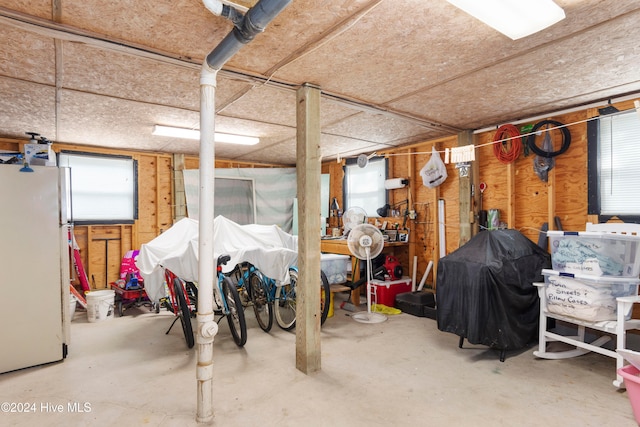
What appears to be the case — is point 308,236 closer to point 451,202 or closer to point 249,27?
point 249,27

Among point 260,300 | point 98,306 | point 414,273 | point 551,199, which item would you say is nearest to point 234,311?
point 260,300

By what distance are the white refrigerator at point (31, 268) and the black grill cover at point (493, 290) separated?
11.7ft

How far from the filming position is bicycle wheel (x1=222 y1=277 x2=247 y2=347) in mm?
3312

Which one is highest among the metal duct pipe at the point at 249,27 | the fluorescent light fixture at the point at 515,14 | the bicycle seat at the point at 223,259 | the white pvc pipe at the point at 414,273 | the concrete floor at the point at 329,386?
the fluorescent light fixture at the point at 515,14

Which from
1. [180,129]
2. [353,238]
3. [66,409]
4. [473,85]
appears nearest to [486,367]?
[353,238]

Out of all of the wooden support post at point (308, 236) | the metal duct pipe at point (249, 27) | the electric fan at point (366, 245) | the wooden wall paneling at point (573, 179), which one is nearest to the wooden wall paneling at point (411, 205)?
the electric fan at point (366, 245)

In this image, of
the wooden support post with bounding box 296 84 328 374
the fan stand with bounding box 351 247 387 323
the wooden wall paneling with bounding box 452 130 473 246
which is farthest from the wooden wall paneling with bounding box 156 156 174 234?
the wooden wall paneling with bounding box 452 130 473 246

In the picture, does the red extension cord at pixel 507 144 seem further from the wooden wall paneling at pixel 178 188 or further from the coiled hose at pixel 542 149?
the wooden wall paneling at pixel 178 188

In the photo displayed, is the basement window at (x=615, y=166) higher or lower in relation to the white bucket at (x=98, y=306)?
higher

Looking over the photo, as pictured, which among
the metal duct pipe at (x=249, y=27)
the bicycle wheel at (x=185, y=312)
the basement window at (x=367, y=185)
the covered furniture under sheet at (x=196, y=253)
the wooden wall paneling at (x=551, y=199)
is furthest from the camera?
the basement window at (x=367, y=185)

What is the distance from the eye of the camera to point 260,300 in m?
3.95

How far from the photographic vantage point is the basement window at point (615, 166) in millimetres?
3365

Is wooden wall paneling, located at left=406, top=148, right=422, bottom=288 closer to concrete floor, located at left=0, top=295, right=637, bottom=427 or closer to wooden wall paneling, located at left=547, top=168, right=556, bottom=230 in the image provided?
concrete floor, located at left=0, top=295, right=637, bottom=427

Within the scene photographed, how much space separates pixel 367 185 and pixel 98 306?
4.42 metres
